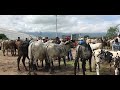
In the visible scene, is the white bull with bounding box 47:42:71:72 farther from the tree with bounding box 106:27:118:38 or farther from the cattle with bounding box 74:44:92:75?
the tree with bounding box 106:27:118:38

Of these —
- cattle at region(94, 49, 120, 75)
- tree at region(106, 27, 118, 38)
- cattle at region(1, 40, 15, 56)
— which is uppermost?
tree at region(106, 27, 118, 38)

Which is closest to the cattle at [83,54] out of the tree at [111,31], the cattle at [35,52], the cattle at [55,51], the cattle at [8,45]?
the cattle at [55,51]

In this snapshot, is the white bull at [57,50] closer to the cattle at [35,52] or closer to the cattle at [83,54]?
the cattle at [35,52]

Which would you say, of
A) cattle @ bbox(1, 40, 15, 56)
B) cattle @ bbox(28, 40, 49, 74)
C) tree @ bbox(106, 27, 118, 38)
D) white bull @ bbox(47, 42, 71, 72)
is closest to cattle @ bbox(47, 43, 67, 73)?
white bull @ bbox(47, 42, 71, 72)

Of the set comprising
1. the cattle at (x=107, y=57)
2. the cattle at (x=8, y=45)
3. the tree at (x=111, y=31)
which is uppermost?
the tree at (x=111, y=31)

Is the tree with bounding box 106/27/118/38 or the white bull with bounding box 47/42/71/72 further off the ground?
the tree with bounding box 106/27/118/38

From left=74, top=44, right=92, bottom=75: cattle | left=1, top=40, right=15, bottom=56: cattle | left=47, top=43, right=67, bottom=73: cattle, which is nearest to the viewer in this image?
left=74, top=44, right=92, bottom=75: cattle

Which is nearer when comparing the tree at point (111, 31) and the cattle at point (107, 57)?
the cattle at point (107, 57)
